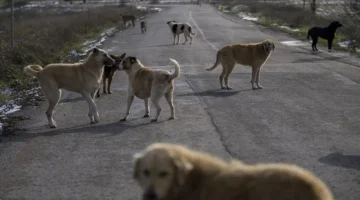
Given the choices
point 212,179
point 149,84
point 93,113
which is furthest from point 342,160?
point 93,113

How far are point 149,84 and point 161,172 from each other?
289 inches

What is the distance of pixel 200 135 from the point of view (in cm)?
997

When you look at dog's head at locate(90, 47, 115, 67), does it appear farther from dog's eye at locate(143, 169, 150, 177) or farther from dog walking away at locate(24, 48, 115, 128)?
dog's eye at locate(143, 169, 150, 177)

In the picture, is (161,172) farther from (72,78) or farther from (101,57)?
(101,57)

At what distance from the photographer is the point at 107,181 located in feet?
24.6

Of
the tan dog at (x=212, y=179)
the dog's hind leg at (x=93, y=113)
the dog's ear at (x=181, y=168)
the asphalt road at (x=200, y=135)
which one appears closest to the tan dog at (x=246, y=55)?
the asphalt road at (x=200, y=135)

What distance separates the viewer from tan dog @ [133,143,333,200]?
14.0 ft

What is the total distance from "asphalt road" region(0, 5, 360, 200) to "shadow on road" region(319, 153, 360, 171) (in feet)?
0.04

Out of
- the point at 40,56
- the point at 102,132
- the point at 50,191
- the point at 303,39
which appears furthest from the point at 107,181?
the point at 303,39

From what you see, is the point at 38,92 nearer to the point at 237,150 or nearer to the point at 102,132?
the point at 102,132

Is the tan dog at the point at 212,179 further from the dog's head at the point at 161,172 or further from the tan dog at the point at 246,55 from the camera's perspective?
the tan dog at the point at 246,55

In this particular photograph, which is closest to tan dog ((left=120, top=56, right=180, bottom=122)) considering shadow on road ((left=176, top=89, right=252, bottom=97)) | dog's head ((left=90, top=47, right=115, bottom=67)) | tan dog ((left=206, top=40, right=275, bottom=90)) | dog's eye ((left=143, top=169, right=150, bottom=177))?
dog's head ((left=90, top=47, right=115, bottom=67))

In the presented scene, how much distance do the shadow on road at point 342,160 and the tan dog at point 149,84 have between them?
3.63 meters

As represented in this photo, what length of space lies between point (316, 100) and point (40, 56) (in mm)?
11459
